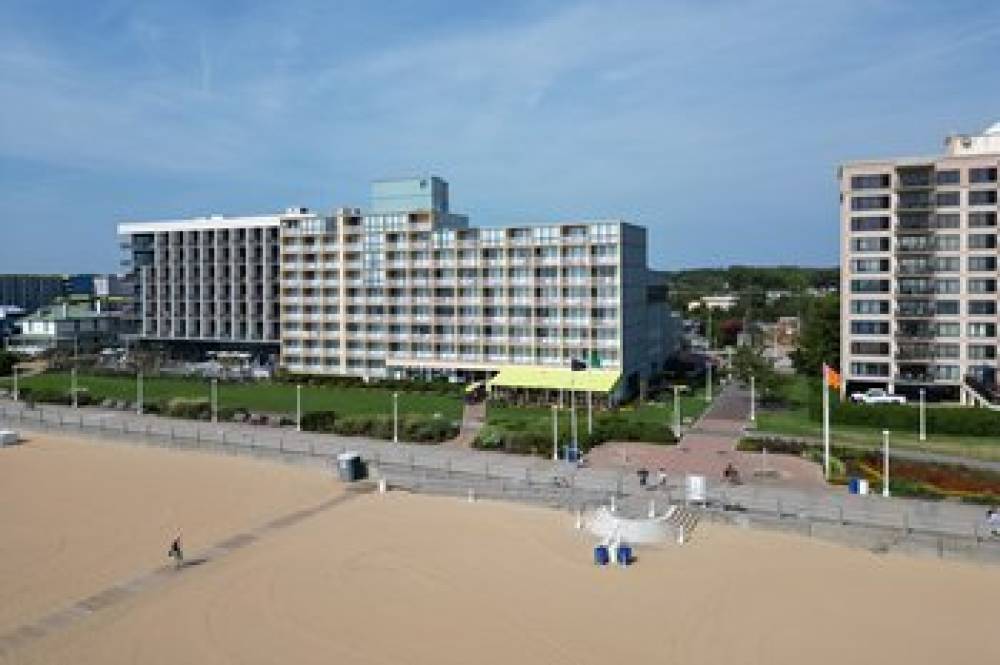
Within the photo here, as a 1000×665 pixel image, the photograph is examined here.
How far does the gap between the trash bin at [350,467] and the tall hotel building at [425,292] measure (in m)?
32.6

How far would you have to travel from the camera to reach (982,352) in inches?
2781

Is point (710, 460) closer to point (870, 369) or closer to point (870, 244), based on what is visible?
point (870, 369)

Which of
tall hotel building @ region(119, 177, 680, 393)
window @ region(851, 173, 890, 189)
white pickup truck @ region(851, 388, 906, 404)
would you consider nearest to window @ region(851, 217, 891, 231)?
window @ region(851, 173, 890, 189)

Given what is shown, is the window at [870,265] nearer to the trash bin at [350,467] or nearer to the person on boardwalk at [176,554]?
the trash bin at [350,467]

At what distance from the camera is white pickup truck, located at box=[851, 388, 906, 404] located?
6925 centimetres

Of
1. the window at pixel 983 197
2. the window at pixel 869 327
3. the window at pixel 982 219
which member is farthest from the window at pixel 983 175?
the window at pixel 869 327

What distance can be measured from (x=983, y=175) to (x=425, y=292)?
49.6m

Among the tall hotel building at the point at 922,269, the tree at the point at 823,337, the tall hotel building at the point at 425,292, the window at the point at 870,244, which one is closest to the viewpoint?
the tall hotel building at the point at 922,269

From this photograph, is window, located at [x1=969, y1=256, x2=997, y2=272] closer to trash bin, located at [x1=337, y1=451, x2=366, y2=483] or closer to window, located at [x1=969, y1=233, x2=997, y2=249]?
window, located at [x1=969, y1=233, x2=997, y2=249]

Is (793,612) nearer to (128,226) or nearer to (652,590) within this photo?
(652,590)

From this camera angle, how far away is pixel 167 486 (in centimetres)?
4688

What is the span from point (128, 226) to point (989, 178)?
3891 inches

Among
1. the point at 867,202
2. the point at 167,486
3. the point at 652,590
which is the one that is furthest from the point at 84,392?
the point at 867,202

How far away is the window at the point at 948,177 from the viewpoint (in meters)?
70.8
